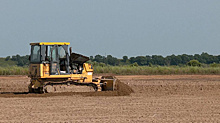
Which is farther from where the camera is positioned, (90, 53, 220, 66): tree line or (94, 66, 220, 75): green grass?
(90, 53, 220, 66): tree line

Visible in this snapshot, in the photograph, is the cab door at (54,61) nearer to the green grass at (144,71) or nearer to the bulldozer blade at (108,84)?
the bulldozer blade at (108,84)

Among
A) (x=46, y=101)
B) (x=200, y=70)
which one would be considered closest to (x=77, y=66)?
(x=46, y=101)

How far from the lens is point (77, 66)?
21250 millimetres

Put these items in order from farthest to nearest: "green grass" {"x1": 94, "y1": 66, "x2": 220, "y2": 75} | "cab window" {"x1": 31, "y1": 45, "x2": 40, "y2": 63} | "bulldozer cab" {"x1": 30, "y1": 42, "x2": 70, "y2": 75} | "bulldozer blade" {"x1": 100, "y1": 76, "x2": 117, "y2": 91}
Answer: "green grass" {"x1": 94, "y1": 66, "x2": 220, "y2": 75} < "bulldozer blade" {"x1": 100, "y1": 76, "x2": 117, "y2": 91} < "cab window" {"x1": 31, "y1": 45, "x2": 40, "y2": 63} < "bulldozer cab" {"x1": 30, "y1": 42, "x2": 70, "y2": 75}

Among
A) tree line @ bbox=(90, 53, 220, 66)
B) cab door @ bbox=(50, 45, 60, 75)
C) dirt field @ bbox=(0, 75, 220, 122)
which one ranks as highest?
tree line @ bbox=(90, 53, 220, 66)

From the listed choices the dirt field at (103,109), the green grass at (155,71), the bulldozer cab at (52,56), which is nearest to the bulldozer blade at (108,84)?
the dirt field at (103,109)

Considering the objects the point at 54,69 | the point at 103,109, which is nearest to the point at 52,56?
the point at 54,69

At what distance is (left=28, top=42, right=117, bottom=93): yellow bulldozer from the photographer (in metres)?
20.1

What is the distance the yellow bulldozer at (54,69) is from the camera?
66.1 ft

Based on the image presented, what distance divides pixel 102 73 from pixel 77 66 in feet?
82.1

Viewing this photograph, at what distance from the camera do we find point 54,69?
20250mm

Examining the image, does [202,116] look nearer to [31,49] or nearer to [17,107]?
[17,107]

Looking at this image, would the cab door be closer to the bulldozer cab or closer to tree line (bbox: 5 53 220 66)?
the bulldozer cab

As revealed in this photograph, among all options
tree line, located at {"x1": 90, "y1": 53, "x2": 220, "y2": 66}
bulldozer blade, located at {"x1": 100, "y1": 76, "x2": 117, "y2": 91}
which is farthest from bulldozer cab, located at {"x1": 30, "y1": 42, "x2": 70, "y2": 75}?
tree line, located at {"x1": 90, "y1": 53, "x2": 220, "y2": 66}
